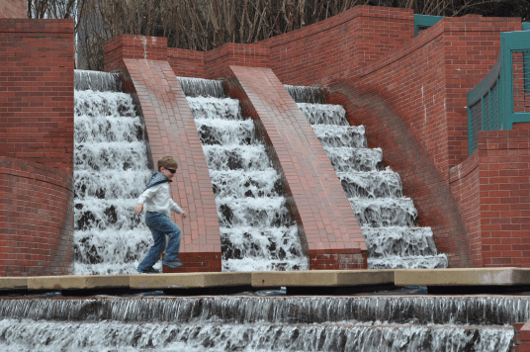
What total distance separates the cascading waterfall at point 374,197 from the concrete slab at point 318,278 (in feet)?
16.4

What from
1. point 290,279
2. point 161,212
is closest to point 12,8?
point 161,212

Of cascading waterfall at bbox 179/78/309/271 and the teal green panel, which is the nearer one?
cascading waterfall at bbox 179/78/309/271

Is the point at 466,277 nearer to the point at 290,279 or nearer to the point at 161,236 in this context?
the point at 290,279

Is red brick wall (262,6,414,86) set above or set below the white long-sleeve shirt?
above

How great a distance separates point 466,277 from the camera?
22.3ft

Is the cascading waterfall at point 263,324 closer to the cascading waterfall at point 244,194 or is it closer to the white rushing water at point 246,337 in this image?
the white rushing water at point 246,337

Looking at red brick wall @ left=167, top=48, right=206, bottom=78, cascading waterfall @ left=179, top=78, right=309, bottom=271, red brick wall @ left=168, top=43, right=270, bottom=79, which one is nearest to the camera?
cascading waterfall @ left=179, top=78, right=309, bottom=271

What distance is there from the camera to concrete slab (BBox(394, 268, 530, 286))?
6672 mm

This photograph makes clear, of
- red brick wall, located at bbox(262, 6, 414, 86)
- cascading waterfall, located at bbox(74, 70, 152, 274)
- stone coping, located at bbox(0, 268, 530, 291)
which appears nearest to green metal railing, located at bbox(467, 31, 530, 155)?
stone coping, located at bbox(0, 268, 530, 291)

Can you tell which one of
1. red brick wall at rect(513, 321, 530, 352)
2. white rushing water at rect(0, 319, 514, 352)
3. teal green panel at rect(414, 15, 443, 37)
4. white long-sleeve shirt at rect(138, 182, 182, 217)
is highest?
teal green panel at rect(414, 15, 443, 37)

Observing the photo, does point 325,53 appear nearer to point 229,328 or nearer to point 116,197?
point 116,197

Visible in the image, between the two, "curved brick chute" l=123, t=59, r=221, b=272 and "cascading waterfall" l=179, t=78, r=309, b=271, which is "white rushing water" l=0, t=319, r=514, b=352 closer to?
"curved brick chute" l=123, t=59, r=221, b=272

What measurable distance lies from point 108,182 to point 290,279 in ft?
21.4

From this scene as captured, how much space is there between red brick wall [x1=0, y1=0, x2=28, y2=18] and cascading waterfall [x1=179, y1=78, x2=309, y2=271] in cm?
482
